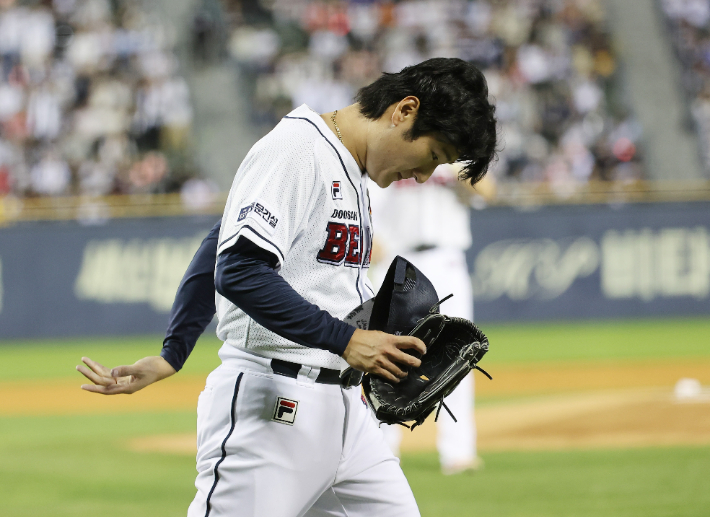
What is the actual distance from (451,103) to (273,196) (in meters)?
0.56

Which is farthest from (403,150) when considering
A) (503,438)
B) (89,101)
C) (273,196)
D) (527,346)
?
(89,101)

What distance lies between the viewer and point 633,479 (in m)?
5.77

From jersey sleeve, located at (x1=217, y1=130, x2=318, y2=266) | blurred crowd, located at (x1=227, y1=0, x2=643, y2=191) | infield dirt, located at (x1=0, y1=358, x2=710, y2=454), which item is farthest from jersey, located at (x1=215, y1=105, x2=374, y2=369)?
blurred crowd, located at (x1=227, y1=0, x2=643, y2=191)

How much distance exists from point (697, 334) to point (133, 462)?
925 cm

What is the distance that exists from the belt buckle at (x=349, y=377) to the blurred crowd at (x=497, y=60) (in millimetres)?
12888

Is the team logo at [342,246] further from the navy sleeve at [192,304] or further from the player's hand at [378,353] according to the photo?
the navy sleeve at [192,304]

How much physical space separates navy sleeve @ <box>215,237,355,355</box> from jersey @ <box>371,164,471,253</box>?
12.3 feet

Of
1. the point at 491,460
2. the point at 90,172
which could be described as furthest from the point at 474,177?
the point at 90,172

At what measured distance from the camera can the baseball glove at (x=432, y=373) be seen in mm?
2611

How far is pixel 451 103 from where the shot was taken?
2.54m

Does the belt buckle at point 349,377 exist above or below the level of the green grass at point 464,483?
above

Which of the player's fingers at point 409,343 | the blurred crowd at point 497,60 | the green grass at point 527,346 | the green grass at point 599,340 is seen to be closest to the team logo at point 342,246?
the player's fingers at point 409,343

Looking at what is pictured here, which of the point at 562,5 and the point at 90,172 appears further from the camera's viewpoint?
the point at 562,5

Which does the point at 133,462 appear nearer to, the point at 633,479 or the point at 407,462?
the point at 407,462
